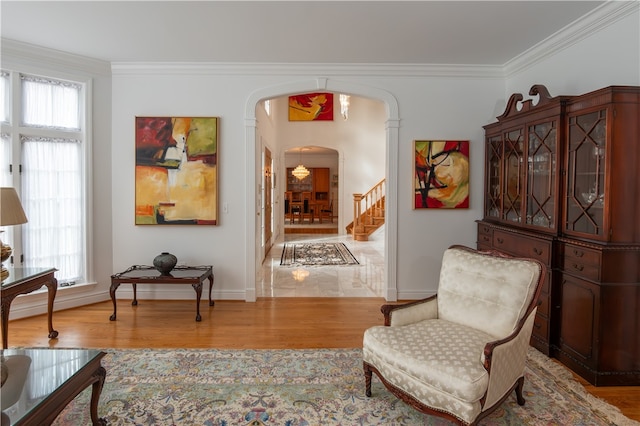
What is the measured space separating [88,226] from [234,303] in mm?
2061

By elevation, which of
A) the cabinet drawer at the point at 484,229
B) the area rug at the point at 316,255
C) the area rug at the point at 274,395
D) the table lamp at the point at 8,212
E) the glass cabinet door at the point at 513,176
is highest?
the glass cabinet door at the point at 513,176

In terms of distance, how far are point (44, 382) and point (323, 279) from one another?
454 centimetres

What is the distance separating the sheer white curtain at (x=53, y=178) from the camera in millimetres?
4336

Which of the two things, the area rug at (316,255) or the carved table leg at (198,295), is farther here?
the area rug at (316,255)

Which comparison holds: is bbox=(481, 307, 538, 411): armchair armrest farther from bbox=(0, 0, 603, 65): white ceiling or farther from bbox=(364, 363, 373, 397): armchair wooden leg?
bbox=(0, 0, 603, 65): white ceiling

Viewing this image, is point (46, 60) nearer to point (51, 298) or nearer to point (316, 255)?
point (51, 298)

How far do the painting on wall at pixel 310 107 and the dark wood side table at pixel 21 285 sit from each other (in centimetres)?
884

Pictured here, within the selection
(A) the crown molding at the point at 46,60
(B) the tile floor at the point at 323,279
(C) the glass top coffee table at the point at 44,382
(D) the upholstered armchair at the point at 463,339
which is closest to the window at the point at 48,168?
(A) the crown molding at the point at 46,60

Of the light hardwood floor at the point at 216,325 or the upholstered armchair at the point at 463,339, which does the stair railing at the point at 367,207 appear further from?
the upholstered armchair at the point at 463,339

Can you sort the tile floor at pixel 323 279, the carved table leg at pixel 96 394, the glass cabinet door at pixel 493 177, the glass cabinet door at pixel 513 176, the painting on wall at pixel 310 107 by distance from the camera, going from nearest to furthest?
the carved table leg at pixel 96 394 → the glass cabinet door at pixel 513 176 → the glass cabinet door at pixel 493 177 → the tile floor at pixel 323 279 → the painting on wall at pixel 310 107

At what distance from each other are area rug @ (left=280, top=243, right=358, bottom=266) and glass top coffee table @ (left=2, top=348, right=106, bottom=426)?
5.26 m

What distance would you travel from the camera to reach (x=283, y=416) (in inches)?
96.9

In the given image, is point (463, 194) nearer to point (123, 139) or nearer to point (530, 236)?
point (530, 236)

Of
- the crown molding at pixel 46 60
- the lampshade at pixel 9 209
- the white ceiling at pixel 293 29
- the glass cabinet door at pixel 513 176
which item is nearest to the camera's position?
the lampshade at pixel 9 209
